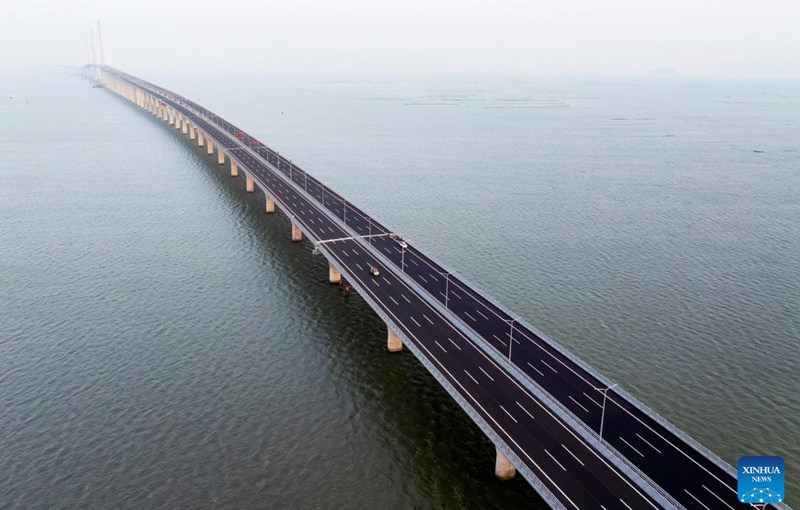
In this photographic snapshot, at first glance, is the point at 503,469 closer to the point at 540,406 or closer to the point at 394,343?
the point at 540,406

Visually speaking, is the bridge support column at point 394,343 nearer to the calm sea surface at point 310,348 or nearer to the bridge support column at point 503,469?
the calm sea surface at point 310,348

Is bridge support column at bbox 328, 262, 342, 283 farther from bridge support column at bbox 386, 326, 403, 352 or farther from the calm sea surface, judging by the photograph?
bridge support column at bbox 386, 326, 403, 352

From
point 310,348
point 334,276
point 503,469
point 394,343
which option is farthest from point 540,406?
point 334,276

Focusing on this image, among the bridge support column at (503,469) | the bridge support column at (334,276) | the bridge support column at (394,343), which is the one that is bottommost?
the bridge support column at (503,469)

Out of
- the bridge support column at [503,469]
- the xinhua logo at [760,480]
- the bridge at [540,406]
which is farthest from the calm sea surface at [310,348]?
the xinhua logo at [760,480]

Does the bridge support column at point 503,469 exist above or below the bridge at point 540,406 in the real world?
below

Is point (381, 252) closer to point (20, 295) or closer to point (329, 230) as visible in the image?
point (329, 230)
